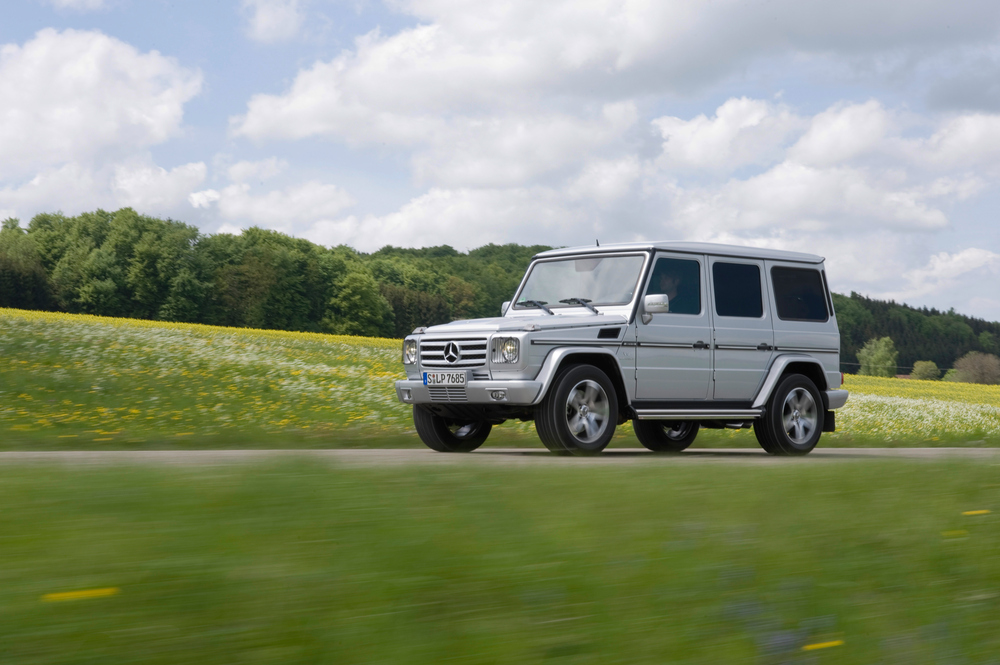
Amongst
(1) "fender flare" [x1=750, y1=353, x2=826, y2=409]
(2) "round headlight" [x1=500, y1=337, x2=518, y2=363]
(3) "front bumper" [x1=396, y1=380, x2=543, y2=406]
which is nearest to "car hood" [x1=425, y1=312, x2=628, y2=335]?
(2) "round headlight" [x1=500, y1=337, x2=518, y2=363]

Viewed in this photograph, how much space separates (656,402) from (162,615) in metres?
8.01

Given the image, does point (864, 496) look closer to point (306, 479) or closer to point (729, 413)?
point (306, 479)

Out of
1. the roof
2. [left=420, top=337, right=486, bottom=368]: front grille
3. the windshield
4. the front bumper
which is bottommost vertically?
the front bumper

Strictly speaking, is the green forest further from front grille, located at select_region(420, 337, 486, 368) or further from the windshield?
front grille, located at select_region(420, 337, 486, 368)

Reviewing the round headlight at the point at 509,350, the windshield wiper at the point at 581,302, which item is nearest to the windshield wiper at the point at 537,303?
the windshield wiper at the point at 581,302

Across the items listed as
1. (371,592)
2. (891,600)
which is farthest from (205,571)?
(891,600)

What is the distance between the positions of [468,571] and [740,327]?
8372mm

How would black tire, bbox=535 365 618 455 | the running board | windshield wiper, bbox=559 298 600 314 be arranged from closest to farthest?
black tire, bbox=535 365 618 455 → the running board → windshield wiper, bbox=559 298 600 314

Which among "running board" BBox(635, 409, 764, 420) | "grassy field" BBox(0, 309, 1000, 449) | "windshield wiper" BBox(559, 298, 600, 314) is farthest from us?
"grassy field" BBox(0, 309, 1000, 449)

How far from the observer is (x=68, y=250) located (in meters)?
80.2

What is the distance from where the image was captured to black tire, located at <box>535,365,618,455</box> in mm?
9852

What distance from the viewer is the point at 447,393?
10.4 m

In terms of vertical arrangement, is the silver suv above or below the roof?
below

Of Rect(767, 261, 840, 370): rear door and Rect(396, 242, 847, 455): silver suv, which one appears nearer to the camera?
Rect(396, 242, 847, 455): silver suv
